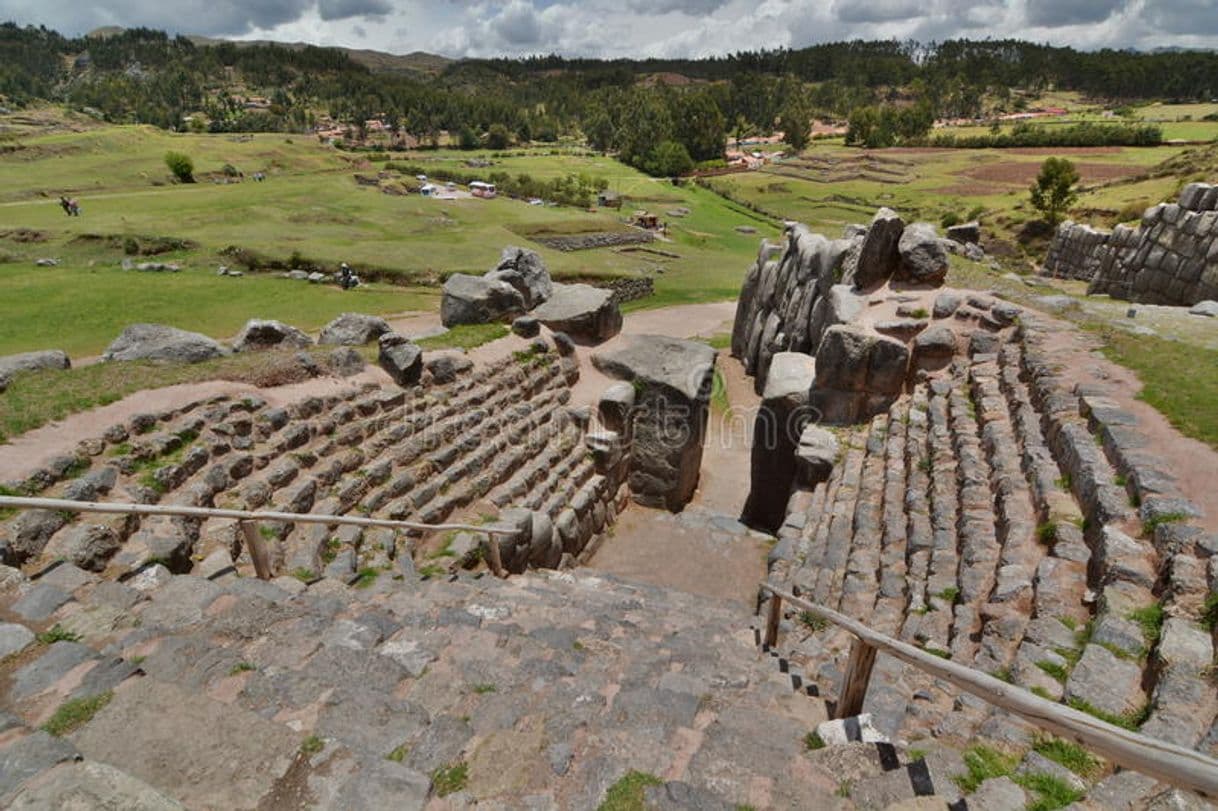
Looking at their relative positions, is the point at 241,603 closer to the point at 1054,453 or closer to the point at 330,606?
the point at 330,606

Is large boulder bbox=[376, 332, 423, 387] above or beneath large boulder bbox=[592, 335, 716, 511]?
above

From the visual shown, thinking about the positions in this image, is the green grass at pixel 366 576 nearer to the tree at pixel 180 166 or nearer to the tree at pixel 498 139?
the tree at pixel 180 166

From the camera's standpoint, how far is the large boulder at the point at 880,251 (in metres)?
17.3

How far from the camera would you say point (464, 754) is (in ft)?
14.5

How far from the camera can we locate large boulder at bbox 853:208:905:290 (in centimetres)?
1727

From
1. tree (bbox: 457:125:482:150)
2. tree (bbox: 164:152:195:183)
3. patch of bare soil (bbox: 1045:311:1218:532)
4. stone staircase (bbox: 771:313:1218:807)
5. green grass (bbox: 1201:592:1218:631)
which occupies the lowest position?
stone staircase (bbox: 771:313:1218:807)

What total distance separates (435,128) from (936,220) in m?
104

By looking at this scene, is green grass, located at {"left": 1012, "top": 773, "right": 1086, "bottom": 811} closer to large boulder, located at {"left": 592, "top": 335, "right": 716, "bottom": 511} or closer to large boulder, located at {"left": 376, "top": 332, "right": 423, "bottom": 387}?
large boulder, located at {"left": 376, "top": 332, "right": 423, "bottom": 387}

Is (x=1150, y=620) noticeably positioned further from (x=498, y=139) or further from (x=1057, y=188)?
(x=498, y=139)

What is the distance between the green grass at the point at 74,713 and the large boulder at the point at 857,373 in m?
14.2

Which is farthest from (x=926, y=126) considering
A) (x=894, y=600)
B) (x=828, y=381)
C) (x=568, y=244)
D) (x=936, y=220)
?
(x=894, y=600)

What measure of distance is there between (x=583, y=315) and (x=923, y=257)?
9.40 metres

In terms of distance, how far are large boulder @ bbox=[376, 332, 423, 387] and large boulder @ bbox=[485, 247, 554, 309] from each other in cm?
712

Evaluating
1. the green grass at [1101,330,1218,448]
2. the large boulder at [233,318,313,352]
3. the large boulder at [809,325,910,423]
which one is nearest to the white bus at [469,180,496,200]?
the large boulder at [233,318,313,352]
